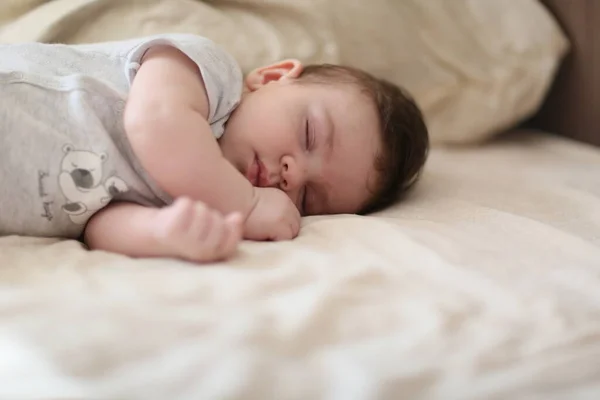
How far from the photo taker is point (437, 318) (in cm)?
57

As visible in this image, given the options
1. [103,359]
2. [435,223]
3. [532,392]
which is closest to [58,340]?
[103,359]

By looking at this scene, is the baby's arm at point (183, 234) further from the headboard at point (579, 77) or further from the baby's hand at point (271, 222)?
the headboard at point (579, 77)

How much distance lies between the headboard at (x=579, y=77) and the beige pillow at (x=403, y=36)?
0.10 ft

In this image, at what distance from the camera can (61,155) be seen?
767 millimetres

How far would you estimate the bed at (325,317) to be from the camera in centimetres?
48

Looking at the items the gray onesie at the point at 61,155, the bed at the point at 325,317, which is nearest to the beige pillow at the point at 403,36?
the gray onesie at the point at 61,155

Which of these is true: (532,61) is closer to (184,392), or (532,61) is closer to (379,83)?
(379,83)

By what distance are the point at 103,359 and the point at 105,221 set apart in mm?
314

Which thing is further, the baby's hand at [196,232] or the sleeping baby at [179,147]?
the sleeping baby at [179,147]

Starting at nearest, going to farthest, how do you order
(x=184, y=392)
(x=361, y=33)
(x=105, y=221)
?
(x=184, y=392), (x=105, y=221), (x=361, y=33)

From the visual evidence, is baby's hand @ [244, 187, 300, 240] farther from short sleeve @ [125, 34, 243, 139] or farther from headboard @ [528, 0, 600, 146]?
headboard @ [528, 0, 600, 146]

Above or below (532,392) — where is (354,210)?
below

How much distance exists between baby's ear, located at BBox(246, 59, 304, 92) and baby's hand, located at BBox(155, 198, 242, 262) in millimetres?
409

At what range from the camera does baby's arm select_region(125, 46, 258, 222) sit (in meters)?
0.74
